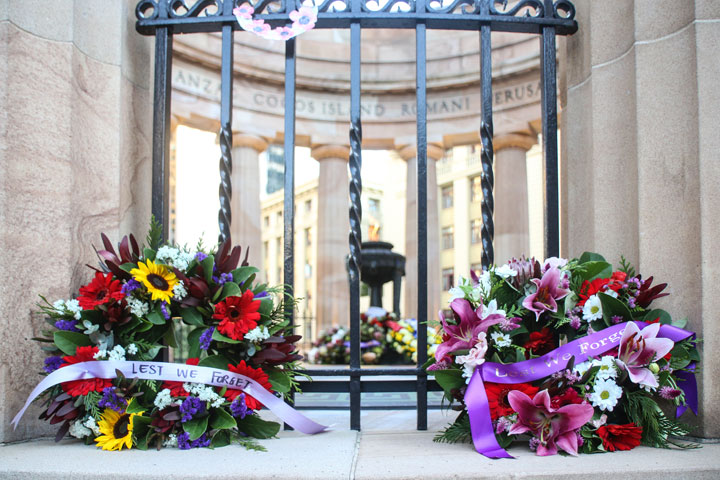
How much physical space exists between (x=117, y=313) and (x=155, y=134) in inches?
61.0

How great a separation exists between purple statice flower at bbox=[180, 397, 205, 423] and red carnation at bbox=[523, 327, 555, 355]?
6.92 ft

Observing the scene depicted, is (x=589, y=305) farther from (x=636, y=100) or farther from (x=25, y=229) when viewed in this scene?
(x=25, y=229)

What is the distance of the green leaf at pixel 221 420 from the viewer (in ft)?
13.5

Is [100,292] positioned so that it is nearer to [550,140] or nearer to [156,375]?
[156,375]

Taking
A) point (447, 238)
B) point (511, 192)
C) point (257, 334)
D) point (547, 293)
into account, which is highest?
point (447, 238)

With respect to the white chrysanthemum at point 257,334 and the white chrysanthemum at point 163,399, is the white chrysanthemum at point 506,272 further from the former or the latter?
the white chrysanthemum at point 163,399

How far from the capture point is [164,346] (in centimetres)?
455

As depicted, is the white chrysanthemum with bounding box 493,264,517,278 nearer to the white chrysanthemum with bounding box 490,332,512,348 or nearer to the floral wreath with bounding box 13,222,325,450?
the white chrysanthemum with bounding box 490,332,512,348

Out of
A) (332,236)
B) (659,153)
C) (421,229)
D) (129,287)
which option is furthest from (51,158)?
(332,236)

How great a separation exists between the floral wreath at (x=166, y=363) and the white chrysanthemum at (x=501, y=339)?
4.26 ft

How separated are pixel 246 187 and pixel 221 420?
1724cm

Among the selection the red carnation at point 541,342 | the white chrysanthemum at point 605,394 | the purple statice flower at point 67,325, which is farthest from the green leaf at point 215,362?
the white chrysanthemum at point 605,394

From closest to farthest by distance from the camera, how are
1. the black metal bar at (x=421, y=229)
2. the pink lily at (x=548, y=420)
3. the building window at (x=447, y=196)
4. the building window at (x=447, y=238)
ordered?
1. the pink lily at (x=548, y=420)
2. the black metal bar at (x=421, y=229)
3. the building window at (x=447, y=238)
4. the building window at (x=447, y=196)

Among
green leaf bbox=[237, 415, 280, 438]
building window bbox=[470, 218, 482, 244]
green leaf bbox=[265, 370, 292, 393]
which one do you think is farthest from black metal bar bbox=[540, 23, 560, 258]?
building window bbox=[470, 218, 482, 244]
